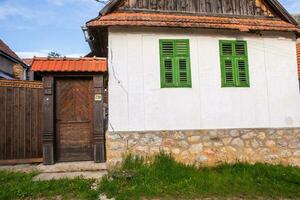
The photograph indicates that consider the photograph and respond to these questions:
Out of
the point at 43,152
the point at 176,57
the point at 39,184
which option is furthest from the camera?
the point at 176,57

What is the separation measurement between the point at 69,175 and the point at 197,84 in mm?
4140

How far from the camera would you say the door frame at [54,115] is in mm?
7691

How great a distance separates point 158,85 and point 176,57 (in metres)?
0.96

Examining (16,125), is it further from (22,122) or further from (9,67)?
(9,67)

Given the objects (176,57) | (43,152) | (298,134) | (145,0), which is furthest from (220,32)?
(43,152)

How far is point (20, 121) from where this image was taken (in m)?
8.04

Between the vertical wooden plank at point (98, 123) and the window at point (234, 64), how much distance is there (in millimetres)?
3479

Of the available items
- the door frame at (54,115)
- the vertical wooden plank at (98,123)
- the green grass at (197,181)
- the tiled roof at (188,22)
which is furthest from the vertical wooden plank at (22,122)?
the green grass at (197,181)

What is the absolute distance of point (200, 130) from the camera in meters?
8.11

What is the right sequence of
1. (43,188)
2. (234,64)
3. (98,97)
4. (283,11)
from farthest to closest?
(283,11) → (234,64) → (98,97) → (43,188)

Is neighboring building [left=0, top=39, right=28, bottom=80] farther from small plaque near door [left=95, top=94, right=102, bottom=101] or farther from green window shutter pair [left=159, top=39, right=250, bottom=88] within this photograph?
green window shutter pair [left=159, top=39, right=250, bottom=88]

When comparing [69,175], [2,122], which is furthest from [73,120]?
[2,122]

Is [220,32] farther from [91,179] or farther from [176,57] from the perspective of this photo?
[91,179]

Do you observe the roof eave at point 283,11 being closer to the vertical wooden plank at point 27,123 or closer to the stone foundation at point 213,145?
the stone foundation at point 213,145
